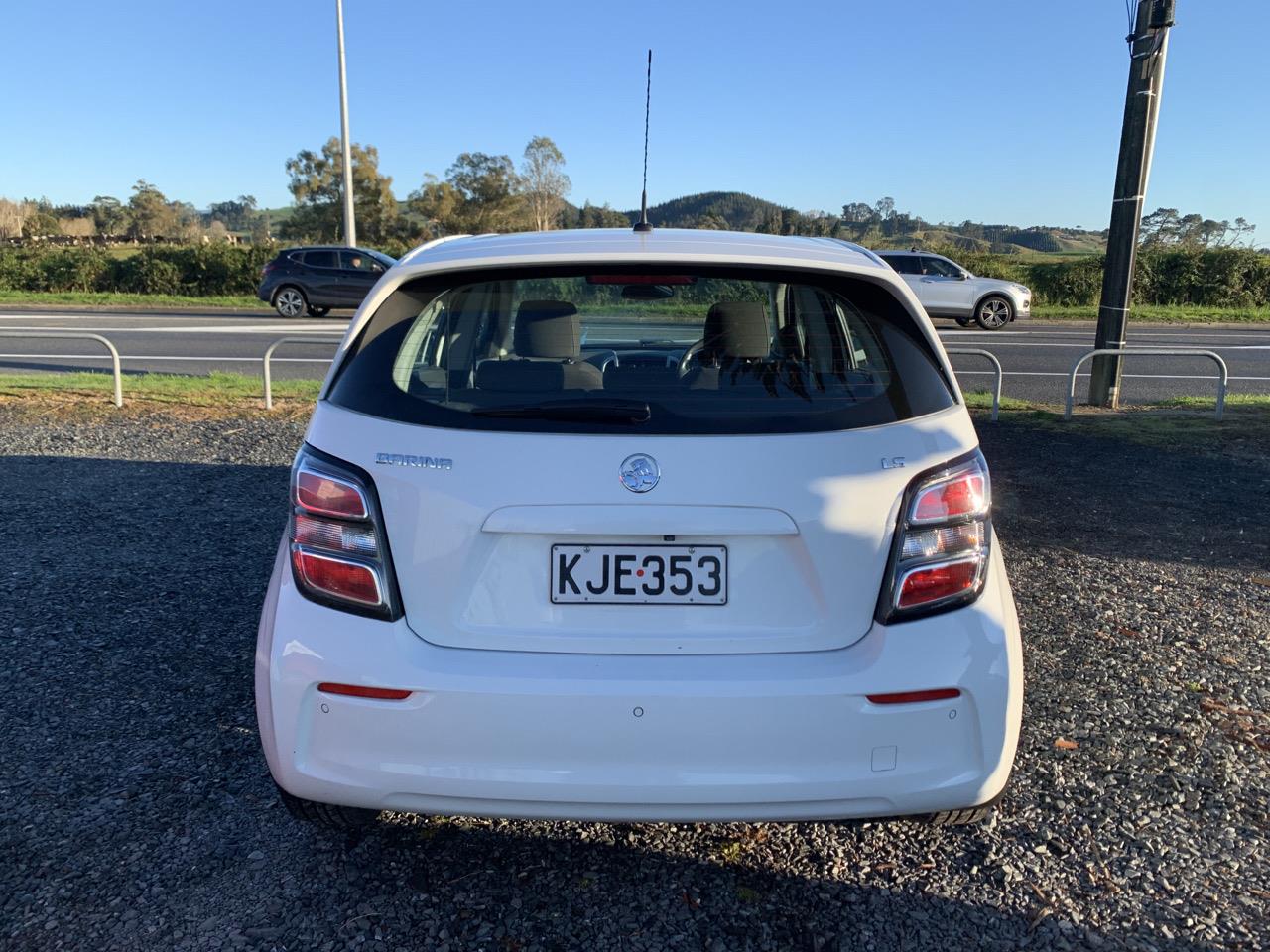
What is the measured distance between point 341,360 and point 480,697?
37.2 inches

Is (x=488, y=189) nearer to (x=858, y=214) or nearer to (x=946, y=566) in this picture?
(x=858, y=214)

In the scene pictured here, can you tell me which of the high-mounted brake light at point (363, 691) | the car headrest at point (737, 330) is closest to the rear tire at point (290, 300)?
the car headrest at point (737, 330)

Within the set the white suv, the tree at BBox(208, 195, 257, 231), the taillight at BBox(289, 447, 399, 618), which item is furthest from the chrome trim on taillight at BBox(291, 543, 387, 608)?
the tree at BBox(208, 195, 257, 231)

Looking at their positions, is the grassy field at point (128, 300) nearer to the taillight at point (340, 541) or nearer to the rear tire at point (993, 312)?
the rear tire at point (993, 312)

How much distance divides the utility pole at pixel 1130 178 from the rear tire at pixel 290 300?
19.1 meters

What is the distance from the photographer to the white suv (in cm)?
2288

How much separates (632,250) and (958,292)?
21879mm

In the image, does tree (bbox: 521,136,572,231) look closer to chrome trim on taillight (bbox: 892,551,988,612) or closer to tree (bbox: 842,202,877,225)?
tree (bbox: 842,202,877,225)

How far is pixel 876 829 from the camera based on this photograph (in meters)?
2.99

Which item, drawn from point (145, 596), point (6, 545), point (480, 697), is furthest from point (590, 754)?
point (6, 545)

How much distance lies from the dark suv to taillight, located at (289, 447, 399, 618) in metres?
22.5

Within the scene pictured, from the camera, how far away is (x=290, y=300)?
24.4 metres

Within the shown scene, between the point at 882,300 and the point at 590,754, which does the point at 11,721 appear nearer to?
the point at 590,754

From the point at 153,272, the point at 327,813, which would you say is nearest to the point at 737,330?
the point at 327,813
